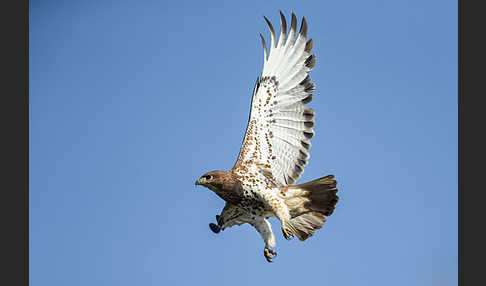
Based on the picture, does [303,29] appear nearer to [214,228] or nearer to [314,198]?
[314,198]

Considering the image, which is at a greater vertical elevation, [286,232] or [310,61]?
[310,61]

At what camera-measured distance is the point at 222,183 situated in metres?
6.00

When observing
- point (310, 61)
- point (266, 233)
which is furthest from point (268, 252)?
point (310, 61)

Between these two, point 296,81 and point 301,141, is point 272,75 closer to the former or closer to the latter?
point 296,81

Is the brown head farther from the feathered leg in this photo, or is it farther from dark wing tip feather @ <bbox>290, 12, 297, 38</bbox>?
dark wing tip feather @ <bbox>290, 12, 297, 38</bbox>

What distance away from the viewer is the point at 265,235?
6.24 metres

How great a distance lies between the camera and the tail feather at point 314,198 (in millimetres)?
6016

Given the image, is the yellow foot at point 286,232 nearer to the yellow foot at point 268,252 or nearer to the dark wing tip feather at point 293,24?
the yellow foot at point 268,252

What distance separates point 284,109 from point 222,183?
1389mm

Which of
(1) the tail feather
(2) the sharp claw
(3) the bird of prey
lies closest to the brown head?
(3) the bird of prey

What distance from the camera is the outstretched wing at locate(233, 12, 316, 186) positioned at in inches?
261

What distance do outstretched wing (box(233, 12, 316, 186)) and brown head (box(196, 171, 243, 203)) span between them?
0.67 metres

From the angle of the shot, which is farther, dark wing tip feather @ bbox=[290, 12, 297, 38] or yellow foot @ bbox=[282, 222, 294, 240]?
dark wing tip feather @ bbox=[290, 12, 297, 38]

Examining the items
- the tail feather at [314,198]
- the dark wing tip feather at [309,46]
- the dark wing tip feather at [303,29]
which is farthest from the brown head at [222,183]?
the dark wing tip feather at [303,29]
